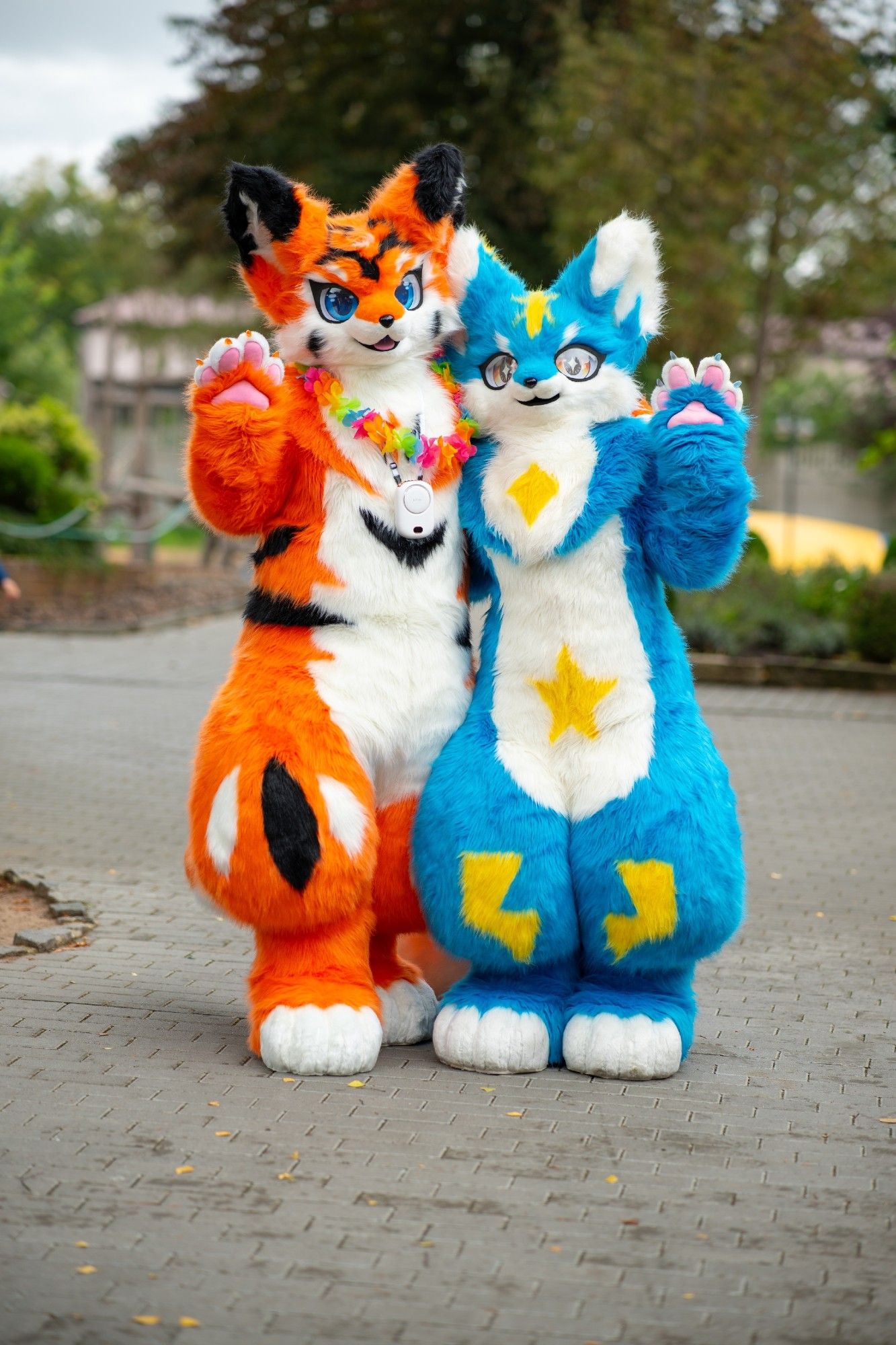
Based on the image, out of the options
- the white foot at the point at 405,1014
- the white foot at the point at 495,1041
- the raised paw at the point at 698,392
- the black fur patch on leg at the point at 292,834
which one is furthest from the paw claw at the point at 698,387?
the white foot at the point at 405,1014

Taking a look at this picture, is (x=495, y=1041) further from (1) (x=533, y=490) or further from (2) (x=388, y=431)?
(2) (x=388, y=431)

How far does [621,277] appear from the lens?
482 cm

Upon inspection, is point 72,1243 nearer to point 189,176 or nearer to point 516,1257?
point 516,1257

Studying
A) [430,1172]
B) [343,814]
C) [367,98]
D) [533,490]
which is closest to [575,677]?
[533,490]

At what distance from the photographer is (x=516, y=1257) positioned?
11.4 ft

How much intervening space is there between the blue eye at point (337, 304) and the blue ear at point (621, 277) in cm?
63

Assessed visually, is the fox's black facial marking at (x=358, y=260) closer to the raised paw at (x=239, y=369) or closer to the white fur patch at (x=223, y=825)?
the raised paw at (x=239, y=369)

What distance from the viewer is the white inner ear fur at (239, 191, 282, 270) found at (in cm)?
478

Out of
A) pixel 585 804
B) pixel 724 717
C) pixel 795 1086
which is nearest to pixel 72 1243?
pixel 585 804

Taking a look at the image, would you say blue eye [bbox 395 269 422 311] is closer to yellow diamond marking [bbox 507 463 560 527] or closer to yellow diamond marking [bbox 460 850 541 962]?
yellow diamond marking [bbox 507 463 560 527]

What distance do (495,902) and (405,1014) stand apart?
584 millimetres

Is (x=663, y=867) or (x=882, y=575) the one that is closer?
(x=663, y=867)

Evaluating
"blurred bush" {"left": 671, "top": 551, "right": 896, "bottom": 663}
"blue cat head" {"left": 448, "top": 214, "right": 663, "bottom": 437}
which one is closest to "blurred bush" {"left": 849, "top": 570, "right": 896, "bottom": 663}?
"blurred bush" {"left": 671, "top": 551, "right": 896, "bottom": 663}

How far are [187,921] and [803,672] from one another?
8.56 metres
